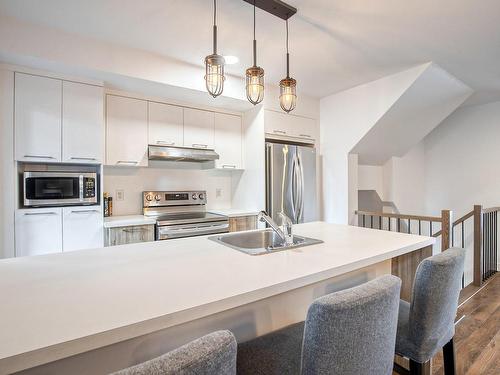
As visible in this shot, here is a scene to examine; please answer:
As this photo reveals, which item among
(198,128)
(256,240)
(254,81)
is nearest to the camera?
(254,81)

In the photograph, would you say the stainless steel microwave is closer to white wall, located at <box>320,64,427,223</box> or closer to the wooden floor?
white wall, located at <box>320,64,427,223</box>

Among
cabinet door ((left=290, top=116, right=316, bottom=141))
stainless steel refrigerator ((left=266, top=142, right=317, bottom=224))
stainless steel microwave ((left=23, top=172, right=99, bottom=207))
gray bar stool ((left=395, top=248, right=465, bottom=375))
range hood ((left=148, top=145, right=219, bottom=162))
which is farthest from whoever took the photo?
cabinet door ((left=290, top=116, right=316, bottom=141))

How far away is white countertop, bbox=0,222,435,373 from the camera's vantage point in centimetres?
65

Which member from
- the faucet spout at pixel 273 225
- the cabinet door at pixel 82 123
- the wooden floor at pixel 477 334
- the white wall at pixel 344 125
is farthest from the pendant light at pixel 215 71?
the white wall at pixel 344 125

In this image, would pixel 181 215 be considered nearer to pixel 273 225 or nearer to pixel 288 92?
pixel 273 225

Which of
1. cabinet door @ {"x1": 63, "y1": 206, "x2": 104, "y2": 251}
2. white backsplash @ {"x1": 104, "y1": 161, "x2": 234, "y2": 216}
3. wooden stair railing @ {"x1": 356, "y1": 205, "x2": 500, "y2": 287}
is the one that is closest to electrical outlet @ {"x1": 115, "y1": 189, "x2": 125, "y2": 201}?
white backsplash @ {"x1": 104, "y1": 161, "x2": 234, "y2": 216}

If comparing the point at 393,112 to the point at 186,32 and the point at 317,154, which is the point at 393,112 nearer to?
the point at 317,154

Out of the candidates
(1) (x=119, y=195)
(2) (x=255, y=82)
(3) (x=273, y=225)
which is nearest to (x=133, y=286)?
(3) (x=273, y=225)

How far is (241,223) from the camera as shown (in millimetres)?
3328

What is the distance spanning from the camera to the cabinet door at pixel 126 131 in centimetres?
284

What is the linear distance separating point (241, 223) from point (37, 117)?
2269mm

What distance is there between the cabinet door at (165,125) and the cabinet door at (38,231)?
1.21 meters

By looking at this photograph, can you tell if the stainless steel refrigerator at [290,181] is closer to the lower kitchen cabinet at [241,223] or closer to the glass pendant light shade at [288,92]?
the lower kitchen cabinet at [241,223]

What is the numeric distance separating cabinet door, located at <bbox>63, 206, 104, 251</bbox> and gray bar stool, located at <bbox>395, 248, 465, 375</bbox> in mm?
2535
